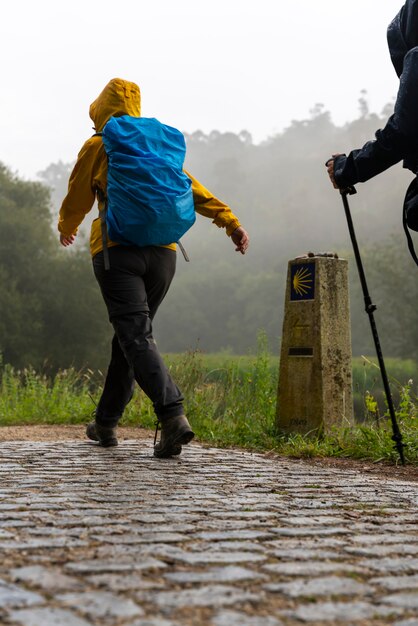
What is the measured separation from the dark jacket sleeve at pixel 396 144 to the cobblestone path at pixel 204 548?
1660 millimetres

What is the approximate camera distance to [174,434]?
210 inches

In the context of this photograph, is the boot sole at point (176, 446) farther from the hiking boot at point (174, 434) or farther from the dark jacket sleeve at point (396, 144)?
the dark jacket sleeve at point (396, 144)

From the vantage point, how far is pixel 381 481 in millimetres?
4828

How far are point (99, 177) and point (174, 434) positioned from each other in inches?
62.8

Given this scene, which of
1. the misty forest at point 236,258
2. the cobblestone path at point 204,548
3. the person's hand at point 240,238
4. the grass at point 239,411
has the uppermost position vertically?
the misty forest at point 236,258

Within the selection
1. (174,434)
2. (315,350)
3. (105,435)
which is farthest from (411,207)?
(105,435)

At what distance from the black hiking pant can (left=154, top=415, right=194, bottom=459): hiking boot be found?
42mm

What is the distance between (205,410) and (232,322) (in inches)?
3000

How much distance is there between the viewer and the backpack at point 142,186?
530 cm

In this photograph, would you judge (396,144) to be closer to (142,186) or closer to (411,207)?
(411,207)

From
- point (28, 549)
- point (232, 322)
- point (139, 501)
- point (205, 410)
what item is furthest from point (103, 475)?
point (232, 322)

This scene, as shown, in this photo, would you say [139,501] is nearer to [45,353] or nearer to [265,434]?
→ [265,434]

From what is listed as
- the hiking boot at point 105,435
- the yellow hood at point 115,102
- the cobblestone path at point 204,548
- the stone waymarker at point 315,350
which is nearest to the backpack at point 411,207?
the cobblestone path at point 204,548

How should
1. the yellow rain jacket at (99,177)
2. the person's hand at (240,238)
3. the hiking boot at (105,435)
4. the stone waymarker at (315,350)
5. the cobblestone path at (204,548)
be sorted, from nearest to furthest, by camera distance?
the cobblestone path at (204,548)
the yellow rain jacket at (99,177)
the person's hand at (240,238)
the hiking boot at (105,435)
the stone waymarker at (315,350)
